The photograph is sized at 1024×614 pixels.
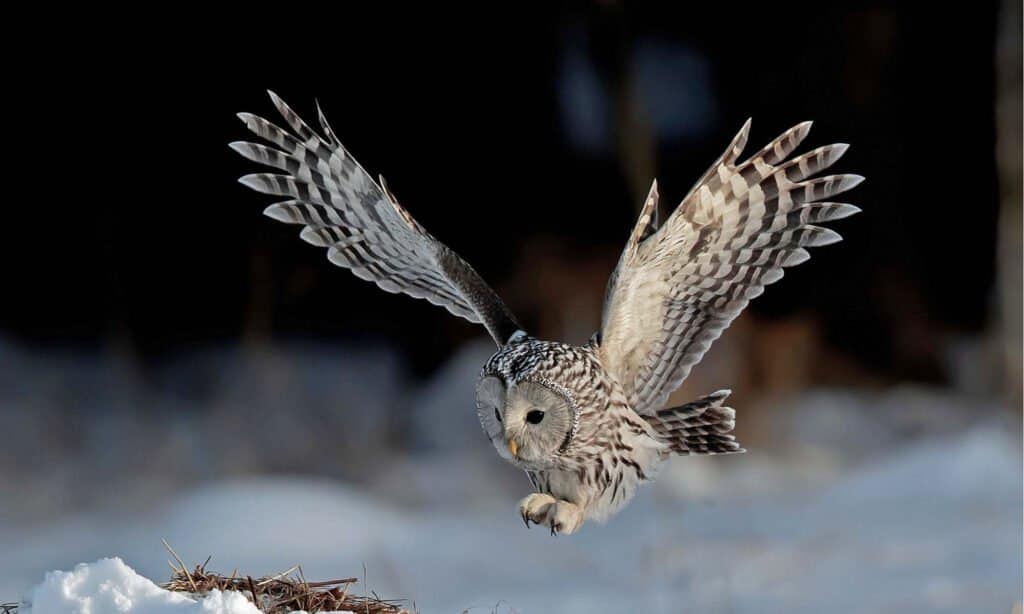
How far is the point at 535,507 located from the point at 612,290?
630 millimetres

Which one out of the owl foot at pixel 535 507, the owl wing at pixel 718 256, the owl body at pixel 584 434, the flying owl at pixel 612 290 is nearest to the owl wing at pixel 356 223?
the flying owl at pixel 612 290

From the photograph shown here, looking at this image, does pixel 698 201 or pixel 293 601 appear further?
pixel 698 201

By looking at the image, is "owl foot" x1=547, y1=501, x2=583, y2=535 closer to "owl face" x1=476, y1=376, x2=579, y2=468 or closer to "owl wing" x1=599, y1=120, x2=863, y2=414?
"owl face" x1=476, y1=376, x2=579, y2=468

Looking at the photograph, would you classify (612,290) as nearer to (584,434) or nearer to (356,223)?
(584,434)

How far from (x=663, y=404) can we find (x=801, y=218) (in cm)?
70

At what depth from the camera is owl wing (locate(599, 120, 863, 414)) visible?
363 cm

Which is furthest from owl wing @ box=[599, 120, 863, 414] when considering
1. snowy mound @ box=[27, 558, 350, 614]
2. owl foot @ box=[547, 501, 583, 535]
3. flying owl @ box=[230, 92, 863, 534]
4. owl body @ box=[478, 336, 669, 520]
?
snowy mound @ box=[27, 558, 350, 614]

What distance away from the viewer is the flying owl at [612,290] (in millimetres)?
3395

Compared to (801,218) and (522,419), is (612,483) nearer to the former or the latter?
(522,419)

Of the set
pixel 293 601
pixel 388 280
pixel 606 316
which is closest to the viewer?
pixel 293 601

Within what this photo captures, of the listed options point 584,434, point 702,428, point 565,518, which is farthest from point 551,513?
point 702,428

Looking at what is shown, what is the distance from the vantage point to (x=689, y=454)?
3775 millimetres

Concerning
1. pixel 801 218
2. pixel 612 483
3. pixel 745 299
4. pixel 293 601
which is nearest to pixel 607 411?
pixel 612 483

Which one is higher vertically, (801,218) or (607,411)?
(801,218)
